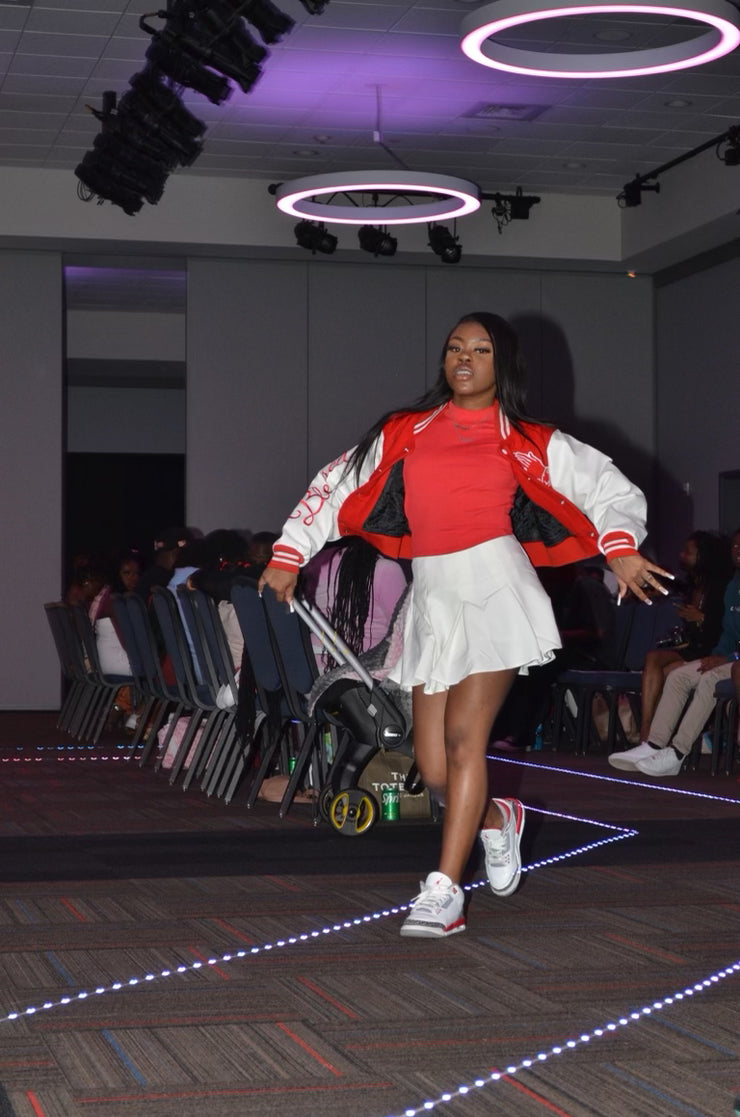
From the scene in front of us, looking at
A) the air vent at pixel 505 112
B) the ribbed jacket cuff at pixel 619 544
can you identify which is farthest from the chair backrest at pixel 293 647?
the air vent at pixel 505 112

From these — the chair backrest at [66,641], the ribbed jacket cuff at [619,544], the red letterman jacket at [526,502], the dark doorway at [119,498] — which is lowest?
the chair backrest at [66,641]

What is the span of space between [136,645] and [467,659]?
180 inches

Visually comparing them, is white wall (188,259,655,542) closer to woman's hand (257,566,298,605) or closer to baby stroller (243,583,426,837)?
baby stroller (243,583,426,837)

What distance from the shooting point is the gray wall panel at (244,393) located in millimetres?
13117

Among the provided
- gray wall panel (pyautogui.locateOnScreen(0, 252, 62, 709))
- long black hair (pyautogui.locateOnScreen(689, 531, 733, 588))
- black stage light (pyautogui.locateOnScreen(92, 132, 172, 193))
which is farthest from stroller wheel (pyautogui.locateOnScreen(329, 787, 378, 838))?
gray wall panel (pyautogui.locateOnScreen(0, 252, 62, 709))

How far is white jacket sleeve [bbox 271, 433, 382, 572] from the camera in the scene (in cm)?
390

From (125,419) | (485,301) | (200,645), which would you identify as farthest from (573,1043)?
(125,419)

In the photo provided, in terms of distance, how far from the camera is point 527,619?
366cm

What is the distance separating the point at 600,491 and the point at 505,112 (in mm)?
7511

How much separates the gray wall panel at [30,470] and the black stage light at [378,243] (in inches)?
101

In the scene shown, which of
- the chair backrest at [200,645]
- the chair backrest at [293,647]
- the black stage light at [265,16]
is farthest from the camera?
the black stage light at [265,16]

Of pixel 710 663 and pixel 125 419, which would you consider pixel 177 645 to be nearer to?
pixel 710 663

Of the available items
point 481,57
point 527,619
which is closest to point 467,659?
point 527,619

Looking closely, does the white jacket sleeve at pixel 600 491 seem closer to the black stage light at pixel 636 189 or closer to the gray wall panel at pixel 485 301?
the black stage light at pixel 636 189
